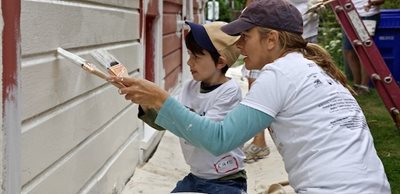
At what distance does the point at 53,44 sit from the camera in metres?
2.51

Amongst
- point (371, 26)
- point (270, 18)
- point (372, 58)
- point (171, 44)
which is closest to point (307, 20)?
point (372, 58)

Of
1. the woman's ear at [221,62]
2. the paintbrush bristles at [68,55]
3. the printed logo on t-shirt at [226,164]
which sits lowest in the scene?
the printed logo on t-shirt at [226,164]

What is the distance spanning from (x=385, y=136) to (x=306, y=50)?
4.26 metres

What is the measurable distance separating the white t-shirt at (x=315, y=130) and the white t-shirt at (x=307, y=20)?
12.4ft

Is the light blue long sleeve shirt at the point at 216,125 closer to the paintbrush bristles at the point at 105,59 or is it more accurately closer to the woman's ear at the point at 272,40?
the woman's ear at the point at 272,40

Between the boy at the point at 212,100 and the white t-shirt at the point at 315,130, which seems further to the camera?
the boy at the point at 212,100

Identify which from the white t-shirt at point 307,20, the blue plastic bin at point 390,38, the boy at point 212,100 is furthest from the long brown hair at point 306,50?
the blue plastic bin at point 390,38

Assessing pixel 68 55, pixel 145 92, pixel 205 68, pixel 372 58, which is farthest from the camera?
pixel 372 58

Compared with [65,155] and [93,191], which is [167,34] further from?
[65,155]

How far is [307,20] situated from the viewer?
6000 millimetres

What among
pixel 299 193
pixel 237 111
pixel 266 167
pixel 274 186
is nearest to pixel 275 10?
pixel 237 111

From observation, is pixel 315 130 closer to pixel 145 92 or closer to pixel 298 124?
pixel 298 124

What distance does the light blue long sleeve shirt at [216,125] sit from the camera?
2111 mm

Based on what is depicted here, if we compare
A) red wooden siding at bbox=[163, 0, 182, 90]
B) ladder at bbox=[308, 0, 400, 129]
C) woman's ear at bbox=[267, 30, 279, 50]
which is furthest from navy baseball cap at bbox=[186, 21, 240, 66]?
red wooden siding at bbox=[163, 0, 182, 90]
